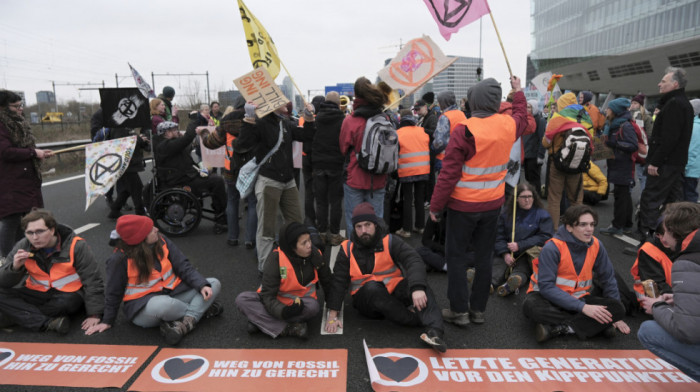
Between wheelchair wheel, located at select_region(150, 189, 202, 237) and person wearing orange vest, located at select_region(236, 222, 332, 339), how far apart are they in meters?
3.00

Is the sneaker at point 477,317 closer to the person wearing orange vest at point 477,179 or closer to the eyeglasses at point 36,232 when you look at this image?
the person wearing orange vest at point 477,179

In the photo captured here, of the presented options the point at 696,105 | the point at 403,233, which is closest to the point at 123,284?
the point at 403,233

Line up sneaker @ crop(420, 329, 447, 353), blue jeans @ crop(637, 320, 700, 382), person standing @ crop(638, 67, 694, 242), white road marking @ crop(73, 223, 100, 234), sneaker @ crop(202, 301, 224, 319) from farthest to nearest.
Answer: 1. white road marking @ crop(73, 223, 100, 234)
2. person standing @ crop(638, 67, 694, 242)
3. sneaker @ crop(202, 301, 224, 319)
4. sneaker @ crop(420, 329, 447, 353)
5. blue jeans @ crop(637, 320, 700, 382)

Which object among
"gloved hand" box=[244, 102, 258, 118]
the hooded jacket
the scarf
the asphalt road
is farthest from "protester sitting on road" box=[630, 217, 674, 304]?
the scarf

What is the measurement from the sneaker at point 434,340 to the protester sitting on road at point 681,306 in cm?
125

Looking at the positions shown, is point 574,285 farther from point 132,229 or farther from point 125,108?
point 125,108

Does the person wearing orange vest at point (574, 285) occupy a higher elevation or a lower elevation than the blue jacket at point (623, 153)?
lower

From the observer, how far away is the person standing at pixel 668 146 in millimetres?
5102

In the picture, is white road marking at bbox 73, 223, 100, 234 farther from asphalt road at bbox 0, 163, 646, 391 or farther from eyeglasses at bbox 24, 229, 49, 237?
eyeglasses at bbox 24, 229, 49, 237

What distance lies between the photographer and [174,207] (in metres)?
6.34

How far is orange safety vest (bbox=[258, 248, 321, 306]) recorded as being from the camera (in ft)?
12.1

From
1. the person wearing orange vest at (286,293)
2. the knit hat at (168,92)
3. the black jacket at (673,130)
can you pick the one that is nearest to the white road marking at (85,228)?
the knit hat at (168,92)

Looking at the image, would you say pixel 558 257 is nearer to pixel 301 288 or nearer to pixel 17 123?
pixel 301 288

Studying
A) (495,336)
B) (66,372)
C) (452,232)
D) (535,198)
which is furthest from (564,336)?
(66,372)
